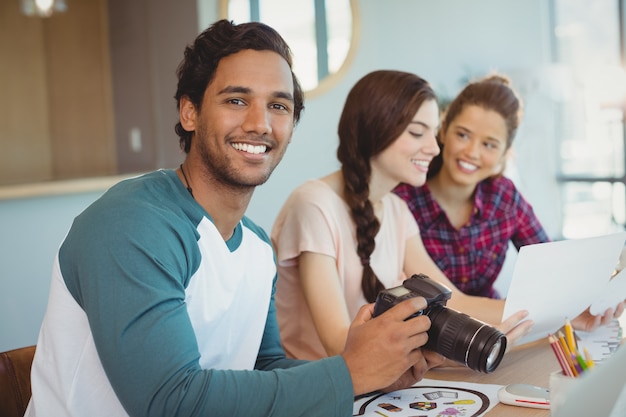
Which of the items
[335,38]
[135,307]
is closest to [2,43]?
[335,38]

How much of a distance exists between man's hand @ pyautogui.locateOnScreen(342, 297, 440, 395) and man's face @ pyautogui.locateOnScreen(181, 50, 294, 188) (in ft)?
1.15

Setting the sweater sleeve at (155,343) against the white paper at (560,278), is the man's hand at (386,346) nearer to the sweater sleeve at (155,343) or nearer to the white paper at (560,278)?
the sweater sleeve at (155,343)

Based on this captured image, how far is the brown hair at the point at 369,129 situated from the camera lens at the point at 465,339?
2.24 ft

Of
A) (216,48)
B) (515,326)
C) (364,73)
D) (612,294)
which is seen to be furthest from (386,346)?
(364,73)

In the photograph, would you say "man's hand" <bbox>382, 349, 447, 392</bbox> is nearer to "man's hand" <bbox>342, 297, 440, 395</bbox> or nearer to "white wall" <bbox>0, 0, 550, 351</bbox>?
"man's hand" <bbox>342, 297, 440, 395</bbox>

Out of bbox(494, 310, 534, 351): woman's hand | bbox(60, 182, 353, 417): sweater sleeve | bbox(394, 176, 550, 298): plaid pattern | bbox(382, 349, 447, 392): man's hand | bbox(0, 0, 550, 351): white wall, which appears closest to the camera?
bbox(60, 182, 353, 417): sweater sleeve

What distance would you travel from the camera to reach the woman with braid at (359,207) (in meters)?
1.81

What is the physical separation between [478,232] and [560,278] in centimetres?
91

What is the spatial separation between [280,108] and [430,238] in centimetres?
103

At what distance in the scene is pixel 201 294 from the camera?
1188mm

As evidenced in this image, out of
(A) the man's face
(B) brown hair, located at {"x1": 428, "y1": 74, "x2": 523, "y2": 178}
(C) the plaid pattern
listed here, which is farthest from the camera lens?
(B) brown hair, located at {"x1": 428, "y1": 74, "x2": 523, "y2": 178}

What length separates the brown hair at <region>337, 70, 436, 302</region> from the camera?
1.86 m

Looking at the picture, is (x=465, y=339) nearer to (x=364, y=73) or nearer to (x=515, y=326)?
(x=515, y=326)

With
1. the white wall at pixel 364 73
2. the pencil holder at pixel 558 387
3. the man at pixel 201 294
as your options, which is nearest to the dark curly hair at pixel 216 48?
the man at pixel 201 294
